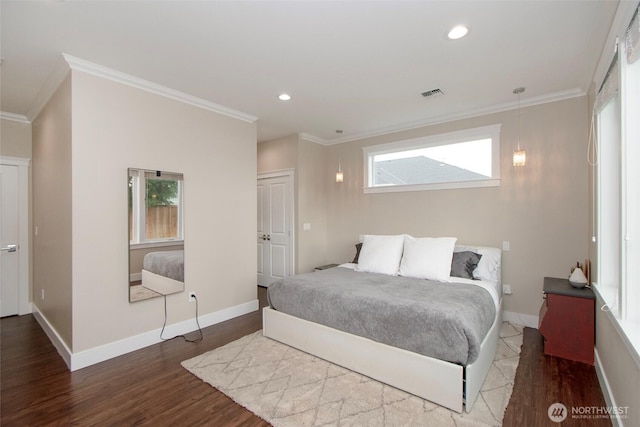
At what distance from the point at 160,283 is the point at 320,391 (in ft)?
6.71

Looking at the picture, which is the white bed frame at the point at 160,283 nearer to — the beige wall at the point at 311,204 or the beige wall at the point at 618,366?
the beige wall at the point at 311,204

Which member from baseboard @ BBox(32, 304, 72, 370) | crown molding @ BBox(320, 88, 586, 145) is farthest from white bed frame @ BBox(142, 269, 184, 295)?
crown molding @ BBox(320, 88, 586, 145)

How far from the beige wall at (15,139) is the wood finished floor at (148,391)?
2.40 m

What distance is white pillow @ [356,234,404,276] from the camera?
3.52 meters

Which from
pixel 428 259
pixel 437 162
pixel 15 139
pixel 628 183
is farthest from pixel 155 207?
pixel 628 183

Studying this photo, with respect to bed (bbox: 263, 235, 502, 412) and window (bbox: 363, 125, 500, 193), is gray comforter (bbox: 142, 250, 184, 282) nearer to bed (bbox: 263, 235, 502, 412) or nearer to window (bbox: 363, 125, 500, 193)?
bed (bbox: 263, 235, 502, 412)

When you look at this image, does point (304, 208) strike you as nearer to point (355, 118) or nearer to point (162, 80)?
point (355, 118)

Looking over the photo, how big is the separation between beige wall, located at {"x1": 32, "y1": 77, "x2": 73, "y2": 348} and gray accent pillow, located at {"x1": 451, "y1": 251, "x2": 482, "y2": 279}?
380 centimetres

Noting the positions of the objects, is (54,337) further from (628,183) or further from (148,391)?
(628,183)

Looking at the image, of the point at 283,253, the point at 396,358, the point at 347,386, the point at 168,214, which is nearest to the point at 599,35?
the point at 396,358

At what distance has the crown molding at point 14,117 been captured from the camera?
3.75 meters

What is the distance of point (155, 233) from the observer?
3.15 meters

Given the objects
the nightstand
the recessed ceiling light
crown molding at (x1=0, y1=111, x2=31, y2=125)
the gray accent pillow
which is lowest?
the nightstand

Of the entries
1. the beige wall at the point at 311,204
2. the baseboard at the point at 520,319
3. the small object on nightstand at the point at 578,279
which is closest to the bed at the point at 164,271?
the beige wall at the point at 311,204
